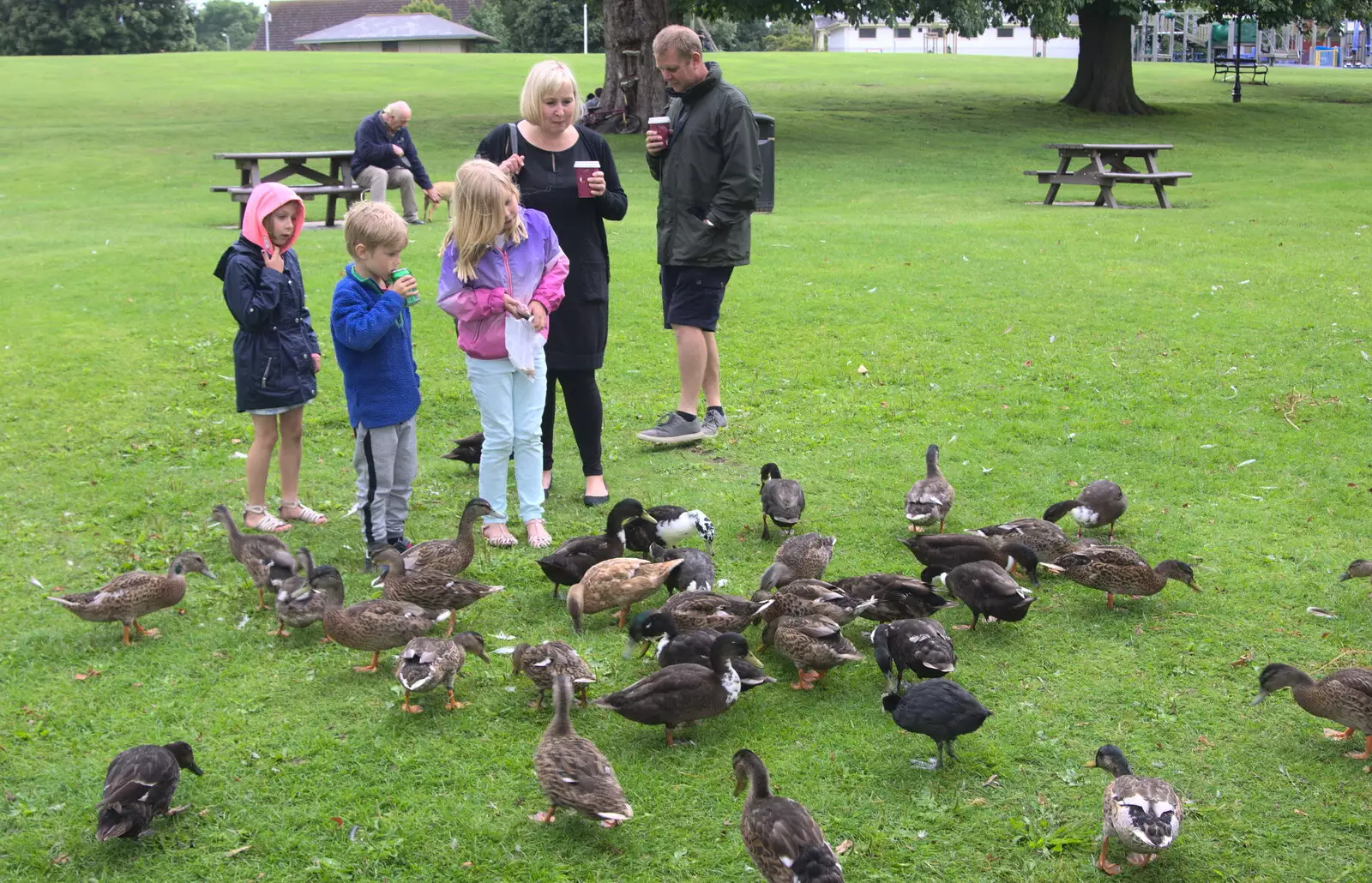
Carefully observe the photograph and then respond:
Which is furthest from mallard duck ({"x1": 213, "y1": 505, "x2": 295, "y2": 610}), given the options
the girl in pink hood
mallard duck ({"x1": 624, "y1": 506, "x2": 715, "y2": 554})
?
mallard duck ({"x1": 624, "y1": 506, "x2": 715, "y2": 554})

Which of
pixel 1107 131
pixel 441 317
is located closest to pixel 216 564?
pixel 441 317

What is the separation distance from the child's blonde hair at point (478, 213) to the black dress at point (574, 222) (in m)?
0.50

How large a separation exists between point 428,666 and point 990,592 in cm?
294

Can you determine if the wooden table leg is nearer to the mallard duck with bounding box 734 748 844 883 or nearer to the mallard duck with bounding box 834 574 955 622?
the mallard duck with bounding box 834 574 955 622

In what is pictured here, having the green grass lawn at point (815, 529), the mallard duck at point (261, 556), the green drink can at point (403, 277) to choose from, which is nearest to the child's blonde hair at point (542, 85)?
the green drink can at point (403, 277)

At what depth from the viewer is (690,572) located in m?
6.82

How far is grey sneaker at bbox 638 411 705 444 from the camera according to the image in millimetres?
9406

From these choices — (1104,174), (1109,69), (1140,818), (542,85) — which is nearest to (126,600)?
(542,85)

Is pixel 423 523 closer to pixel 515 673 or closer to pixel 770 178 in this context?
pixel 515 673

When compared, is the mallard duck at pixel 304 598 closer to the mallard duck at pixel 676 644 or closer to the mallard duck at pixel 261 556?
the mallard duck at pixel 261 556

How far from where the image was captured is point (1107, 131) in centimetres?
3241

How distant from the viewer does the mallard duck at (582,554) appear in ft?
22.2

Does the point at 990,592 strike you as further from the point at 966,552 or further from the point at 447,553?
the point at 447,553

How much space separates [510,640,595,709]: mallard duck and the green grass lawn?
18 centimetres
